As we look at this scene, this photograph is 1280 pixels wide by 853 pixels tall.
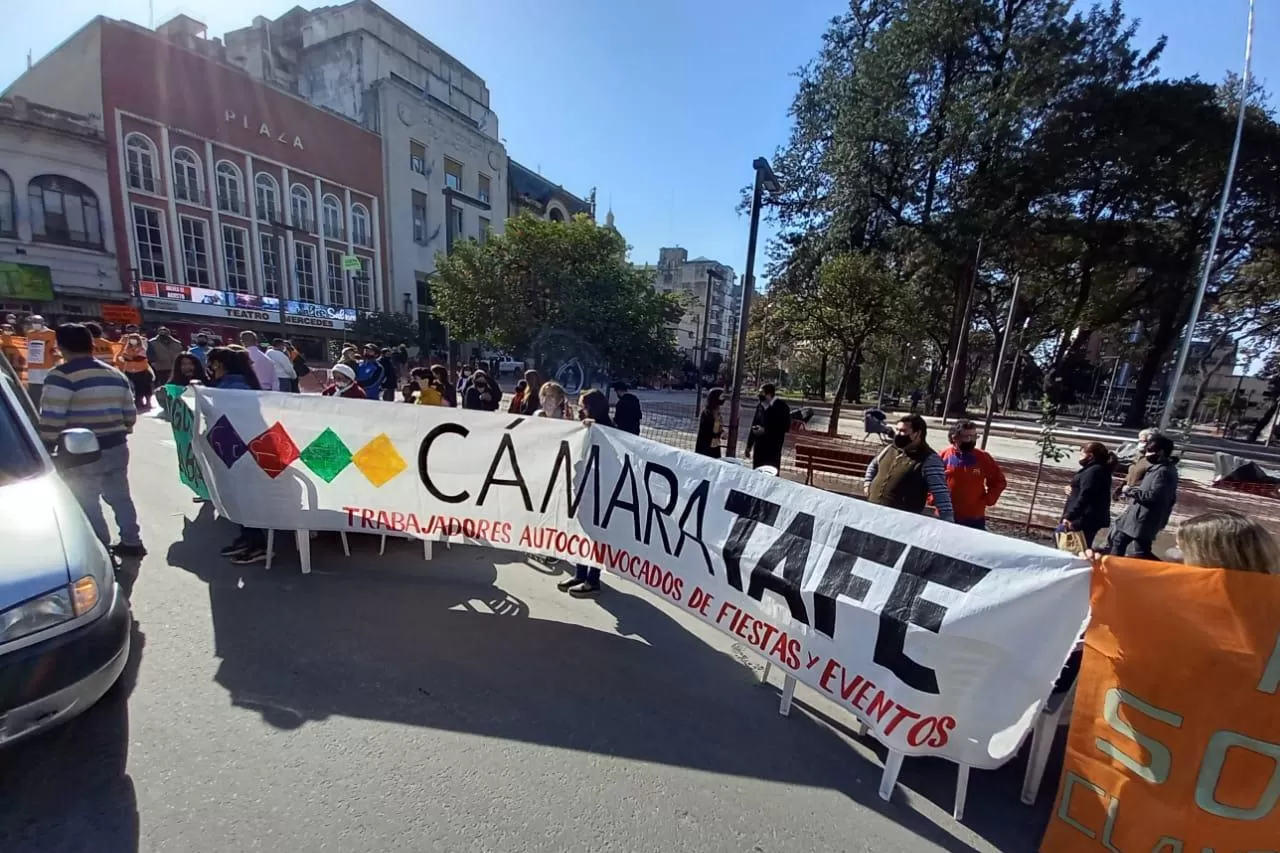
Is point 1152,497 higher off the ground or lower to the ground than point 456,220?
lower

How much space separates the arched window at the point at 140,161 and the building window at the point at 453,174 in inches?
753

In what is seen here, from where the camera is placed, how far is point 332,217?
120 ft

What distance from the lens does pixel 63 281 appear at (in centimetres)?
2495

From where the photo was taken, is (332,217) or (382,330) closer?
(382,330)

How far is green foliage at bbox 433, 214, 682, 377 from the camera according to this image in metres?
18.5

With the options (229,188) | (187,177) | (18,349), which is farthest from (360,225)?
(18,349)

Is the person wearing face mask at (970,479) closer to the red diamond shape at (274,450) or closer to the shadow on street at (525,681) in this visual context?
the shadow on street at (525,681)

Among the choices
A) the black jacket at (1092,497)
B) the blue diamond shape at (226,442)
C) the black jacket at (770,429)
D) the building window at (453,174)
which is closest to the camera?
the blue diamond shape at (226,442)

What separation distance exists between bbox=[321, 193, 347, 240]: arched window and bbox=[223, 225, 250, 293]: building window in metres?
5.34

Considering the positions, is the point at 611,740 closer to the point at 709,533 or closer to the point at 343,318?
the point at 709,533

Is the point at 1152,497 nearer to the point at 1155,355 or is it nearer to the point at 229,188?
the point at 1155,355

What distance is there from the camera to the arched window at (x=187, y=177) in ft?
94.4

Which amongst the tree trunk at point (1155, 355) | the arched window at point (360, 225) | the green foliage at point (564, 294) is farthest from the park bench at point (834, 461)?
the arched window at point (360, 225)

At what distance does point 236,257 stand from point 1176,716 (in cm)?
4140
